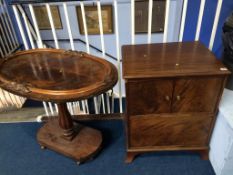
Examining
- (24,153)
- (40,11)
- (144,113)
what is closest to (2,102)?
(24,153)

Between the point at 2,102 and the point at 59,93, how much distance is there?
1.86 meters

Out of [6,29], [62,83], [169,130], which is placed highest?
[62,83]

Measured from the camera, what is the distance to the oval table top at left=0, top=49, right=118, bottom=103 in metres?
1.11

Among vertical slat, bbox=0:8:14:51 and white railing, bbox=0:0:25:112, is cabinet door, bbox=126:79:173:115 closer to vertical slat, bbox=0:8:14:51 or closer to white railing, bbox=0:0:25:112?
white railing, bbox=0:0:25:112

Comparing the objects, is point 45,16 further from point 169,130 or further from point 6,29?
point 169,130

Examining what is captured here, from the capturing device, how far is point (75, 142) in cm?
158

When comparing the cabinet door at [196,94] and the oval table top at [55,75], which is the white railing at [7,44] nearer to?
the oval table top at [55,75]

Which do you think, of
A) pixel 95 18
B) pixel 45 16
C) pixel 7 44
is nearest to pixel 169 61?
pixel 95 18

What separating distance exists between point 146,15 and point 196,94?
7.72ft

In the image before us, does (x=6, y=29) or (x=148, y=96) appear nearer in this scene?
(x=148, y=96)

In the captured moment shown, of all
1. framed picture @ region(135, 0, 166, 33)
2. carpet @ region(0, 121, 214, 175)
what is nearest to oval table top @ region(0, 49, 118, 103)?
carpet @ region(0, 121, 214, 175)

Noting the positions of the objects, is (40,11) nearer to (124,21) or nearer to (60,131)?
(124,21)

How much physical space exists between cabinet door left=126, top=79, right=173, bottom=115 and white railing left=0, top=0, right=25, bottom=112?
1.96 m

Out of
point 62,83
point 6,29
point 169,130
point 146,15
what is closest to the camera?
point 62,83
